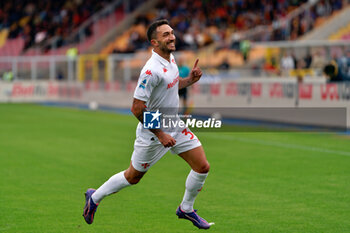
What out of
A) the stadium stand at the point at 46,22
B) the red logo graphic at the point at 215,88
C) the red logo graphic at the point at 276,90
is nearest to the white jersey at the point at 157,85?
the red logo graphic at the point at 276,90

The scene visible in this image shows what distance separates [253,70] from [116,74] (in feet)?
27.0

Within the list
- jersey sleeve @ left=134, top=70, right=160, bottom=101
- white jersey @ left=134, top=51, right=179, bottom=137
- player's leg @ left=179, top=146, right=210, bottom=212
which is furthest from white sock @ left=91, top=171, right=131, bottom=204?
jersey sleeve @ left=134, top=70, right=160, bottom=101

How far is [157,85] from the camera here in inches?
273

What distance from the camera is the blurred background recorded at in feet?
75.3

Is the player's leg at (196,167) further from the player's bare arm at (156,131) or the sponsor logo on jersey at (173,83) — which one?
the sponsor logo on jersey at (173,83)

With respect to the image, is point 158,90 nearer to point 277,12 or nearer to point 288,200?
point 288,200

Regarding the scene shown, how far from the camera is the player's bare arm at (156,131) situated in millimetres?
6770

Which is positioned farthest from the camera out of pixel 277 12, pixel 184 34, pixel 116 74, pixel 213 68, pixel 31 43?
pixel 31 43

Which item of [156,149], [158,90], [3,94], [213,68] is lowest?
[3,94]

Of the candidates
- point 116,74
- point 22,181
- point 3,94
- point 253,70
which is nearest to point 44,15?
point 3,94

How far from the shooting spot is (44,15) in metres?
47.7

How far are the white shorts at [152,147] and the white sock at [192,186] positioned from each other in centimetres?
30

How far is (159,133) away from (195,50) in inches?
1102

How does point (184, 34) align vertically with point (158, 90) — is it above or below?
below
